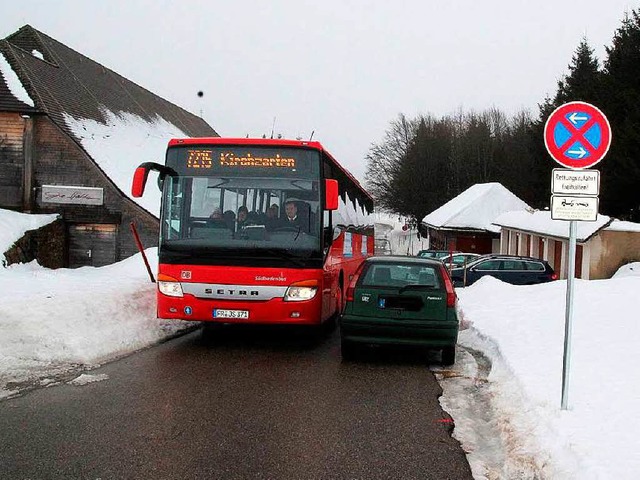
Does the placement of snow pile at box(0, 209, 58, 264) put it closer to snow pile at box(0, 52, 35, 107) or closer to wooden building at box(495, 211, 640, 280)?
snow pile at box(0, 52, 35, 107)

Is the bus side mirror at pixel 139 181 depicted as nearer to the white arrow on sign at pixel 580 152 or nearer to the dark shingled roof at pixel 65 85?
the white arrow on sign at pixel 580 152

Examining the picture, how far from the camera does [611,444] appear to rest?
199 inches

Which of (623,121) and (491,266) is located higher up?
(623,121)

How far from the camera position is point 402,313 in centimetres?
912

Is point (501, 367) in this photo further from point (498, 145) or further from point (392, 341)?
point (498, 145)

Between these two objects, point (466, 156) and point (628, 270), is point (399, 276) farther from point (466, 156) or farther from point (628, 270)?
point (466, 156)

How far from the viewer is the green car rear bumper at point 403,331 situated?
29.6ft

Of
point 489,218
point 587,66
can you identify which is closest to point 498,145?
point 587,66

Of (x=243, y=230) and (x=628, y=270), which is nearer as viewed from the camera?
(x=243, y=230)

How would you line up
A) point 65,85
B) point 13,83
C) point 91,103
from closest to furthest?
point 13,83, point 65,85, point 91,103

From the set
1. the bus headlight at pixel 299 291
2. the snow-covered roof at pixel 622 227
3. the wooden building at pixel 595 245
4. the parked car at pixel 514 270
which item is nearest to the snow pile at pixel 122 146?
the parked car at pixel 514 270

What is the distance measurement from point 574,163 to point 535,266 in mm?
19339

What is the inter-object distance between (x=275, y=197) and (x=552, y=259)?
88.7 ft

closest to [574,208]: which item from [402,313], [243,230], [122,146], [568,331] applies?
[568,331]
